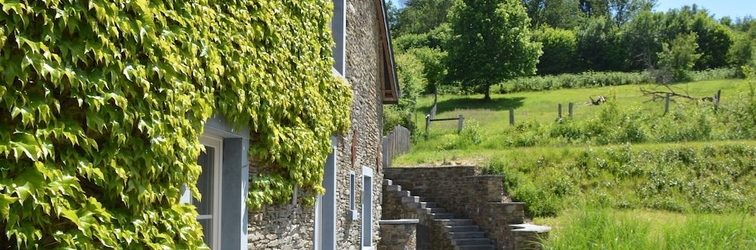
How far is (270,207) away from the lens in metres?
6.98

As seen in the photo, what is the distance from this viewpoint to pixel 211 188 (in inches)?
237

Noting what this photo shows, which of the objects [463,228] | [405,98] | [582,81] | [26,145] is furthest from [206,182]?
[582,81]

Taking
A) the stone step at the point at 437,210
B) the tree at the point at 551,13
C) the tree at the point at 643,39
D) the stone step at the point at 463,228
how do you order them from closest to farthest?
the stone step at the point at 463,228 → the stone step at the point at 437,210 → the tree at the point at 643,39 → the tree at the point at 551,13

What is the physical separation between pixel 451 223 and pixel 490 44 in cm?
2812

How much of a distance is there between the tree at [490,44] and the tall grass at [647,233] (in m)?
34.4

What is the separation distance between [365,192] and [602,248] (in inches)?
236

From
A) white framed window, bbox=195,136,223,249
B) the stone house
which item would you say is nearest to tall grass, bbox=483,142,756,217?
the stone house

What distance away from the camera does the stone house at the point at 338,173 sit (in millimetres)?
6039

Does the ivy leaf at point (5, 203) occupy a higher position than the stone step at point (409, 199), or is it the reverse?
the ivy leaf at point (5, 203)

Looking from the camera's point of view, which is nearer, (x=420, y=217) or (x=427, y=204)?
(x=420, y=217)

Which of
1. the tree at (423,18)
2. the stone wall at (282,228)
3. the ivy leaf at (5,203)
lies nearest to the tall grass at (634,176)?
the stone wall at (282,228)

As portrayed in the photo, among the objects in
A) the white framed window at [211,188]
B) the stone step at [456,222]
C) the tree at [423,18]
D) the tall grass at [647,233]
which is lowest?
the stone step at [456,222]

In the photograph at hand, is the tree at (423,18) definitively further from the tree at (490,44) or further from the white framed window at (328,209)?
the white framed window at (328,209)

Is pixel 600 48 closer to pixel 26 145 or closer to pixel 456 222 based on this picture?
pixel 456 222
